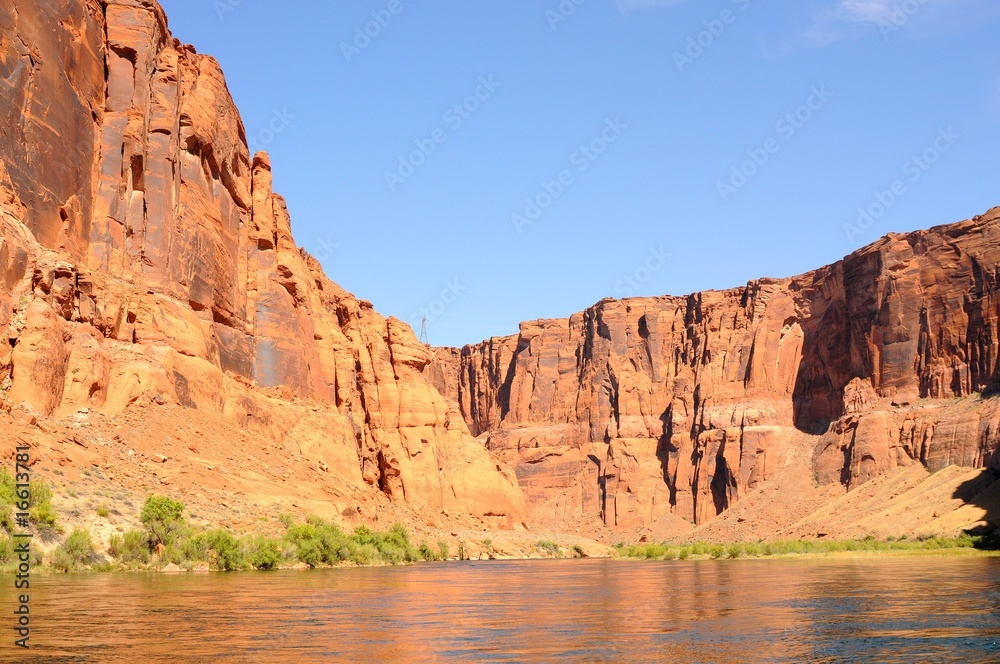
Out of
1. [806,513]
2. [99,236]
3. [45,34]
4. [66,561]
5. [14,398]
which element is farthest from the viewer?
[806,513]

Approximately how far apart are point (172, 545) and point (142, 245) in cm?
2375

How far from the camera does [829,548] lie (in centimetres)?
7381

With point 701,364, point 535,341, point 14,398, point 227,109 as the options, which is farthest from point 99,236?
point 535,341

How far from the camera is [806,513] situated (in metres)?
99.8

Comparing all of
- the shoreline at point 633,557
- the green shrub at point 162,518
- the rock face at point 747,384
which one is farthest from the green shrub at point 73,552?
the rock face at point 747,384

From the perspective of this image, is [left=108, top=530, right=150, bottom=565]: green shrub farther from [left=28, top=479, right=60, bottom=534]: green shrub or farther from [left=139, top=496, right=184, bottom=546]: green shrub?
[left=28, top=479, right=60, bottom=534]: green shrub

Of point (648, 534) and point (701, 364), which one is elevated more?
point (701, 364)

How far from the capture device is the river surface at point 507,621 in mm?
17688

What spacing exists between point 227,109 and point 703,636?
60773mm

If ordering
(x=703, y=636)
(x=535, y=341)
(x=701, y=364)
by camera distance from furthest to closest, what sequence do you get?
(x=535, y=341) → (x=701, y=364) → (x=703, y=636)

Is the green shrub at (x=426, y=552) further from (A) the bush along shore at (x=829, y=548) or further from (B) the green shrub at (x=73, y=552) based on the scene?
(B) the green shrub at (x=73, y=552)

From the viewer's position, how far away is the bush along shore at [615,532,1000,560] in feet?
211

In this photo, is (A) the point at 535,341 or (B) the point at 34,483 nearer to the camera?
(B) the point at 34,483

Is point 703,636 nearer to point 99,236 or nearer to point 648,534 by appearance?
point 99,236
